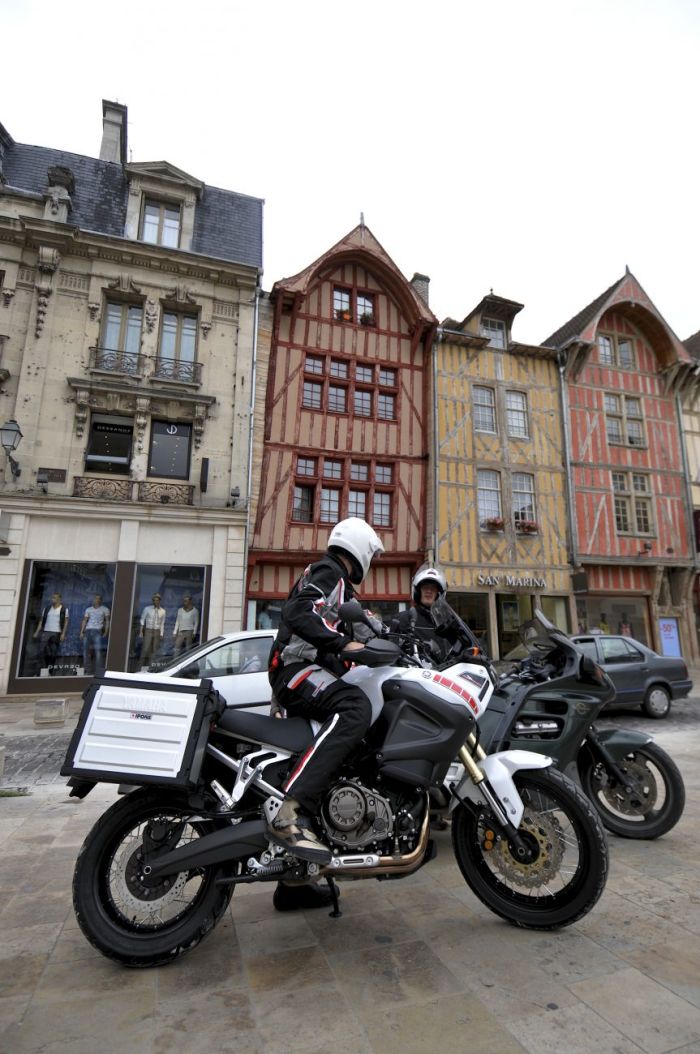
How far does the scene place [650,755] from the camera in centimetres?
367

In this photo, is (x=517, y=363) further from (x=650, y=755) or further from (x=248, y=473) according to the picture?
(x=650, y=755)

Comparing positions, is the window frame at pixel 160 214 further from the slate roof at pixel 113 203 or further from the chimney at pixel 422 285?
the chimney at pixel 422 285

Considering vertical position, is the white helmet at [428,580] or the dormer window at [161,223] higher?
the dormer window at [161,223]

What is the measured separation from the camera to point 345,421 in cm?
1587

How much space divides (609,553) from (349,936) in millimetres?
17536

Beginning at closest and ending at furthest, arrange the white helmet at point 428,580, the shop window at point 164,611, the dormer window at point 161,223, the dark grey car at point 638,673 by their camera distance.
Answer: the white helmet at point 428,580
the dark grey car at point 638,673
the shop window at point 164,611
the dormer window at point 161,223

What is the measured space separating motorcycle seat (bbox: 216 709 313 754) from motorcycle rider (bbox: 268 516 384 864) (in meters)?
0.06

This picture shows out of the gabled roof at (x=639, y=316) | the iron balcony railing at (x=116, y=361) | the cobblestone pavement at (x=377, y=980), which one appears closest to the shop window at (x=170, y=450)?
the iron balcony railing at (x=116, y=361)

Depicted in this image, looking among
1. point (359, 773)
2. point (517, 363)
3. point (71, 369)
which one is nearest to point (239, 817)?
point (359, 773)

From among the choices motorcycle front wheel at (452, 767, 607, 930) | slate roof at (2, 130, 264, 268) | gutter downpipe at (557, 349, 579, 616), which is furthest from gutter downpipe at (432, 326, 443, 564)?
motorcycle front wheel at (452, 767, 607, 930)

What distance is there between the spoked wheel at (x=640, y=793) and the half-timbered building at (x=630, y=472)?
14.2 m

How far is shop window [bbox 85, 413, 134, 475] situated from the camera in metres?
13.0

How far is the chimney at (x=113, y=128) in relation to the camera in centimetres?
1548

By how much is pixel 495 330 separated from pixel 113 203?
40.7ft
